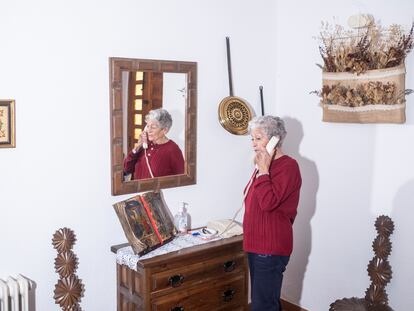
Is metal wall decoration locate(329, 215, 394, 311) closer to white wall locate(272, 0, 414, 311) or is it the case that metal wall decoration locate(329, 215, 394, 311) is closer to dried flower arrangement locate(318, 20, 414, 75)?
white wall locate(272, 0, 414, 311)

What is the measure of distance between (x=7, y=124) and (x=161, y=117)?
90cm

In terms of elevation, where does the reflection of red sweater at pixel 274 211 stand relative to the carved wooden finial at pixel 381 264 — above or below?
above

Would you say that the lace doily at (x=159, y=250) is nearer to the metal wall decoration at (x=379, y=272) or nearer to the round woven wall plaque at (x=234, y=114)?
the round woven wall plaque at (x=234, y=114)

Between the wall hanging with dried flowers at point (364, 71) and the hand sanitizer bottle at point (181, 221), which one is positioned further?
the hand sanitizer bottle at point (181, 221)

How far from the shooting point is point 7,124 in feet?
7.55

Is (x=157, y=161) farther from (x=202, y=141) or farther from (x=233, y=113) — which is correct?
(x=233, y=113)

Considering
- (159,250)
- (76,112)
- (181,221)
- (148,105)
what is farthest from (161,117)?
(159,250)

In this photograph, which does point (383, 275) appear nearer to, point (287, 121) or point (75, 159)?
point (287, 121)

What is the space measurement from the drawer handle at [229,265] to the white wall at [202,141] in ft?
1.30

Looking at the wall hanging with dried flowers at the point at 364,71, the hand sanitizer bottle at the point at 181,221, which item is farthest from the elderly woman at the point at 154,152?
the wall hanging with dried flowers at the point at 364,71

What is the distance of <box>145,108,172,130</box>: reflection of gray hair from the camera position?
278 centimetres

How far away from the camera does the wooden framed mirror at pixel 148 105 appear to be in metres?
2.66

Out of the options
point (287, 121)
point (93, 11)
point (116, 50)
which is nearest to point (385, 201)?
point (287, 121)

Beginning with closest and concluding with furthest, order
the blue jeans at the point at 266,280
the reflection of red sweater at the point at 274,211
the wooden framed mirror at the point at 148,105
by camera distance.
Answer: the reflection of red sweater at the point at 274,211, the blue jeans at the point at 266,280, the wooden framed mirror at the point at 148,105
